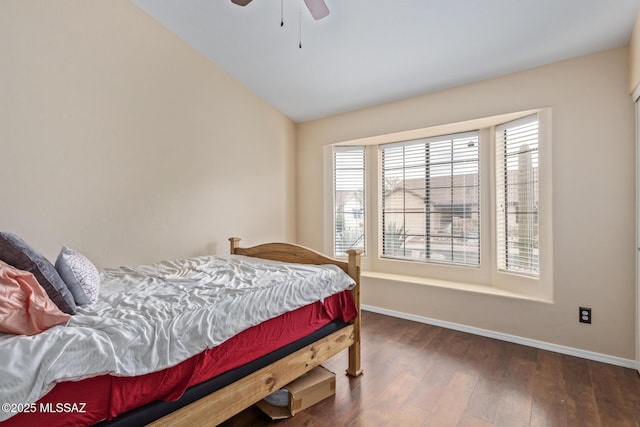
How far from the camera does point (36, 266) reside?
1241mm

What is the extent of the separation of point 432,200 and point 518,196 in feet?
2.79

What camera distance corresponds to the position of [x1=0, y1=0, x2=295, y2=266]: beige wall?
2.05 m

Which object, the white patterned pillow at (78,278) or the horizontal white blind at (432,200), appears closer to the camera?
the white patterned pillow at (78,278)

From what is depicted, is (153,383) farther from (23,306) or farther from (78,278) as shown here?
(78,278)

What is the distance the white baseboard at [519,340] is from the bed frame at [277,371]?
1295 mm

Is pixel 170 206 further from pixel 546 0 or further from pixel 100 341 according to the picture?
pixel 546 0

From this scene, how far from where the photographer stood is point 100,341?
106 centimetres

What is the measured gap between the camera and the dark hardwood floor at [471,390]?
172 cm

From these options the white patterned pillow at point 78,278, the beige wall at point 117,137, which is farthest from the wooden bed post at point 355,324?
the beige wall at point 117,137

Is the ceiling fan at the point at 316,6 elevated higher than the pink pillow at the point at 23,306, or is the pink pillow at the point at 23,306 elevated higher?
the ceiling fan at the point at 316,6

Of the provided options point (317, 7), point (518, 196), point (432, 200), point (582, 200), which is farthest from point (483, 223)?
point (317, 7)

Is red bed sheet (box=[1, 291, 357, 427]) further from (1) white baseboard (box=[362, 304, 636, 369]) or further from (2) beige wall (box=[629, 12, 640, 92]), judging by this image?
(2) beige wall (box=[629, 12, 640, 92])

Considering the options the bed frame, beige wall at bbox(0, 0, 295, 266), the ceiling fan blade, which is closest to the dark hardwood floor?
the bed frame

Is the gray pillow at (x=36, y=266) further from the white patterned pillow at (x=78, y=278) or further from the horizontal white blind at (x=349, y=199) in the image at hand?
the horizontal white blind at (x=349, y=199)
